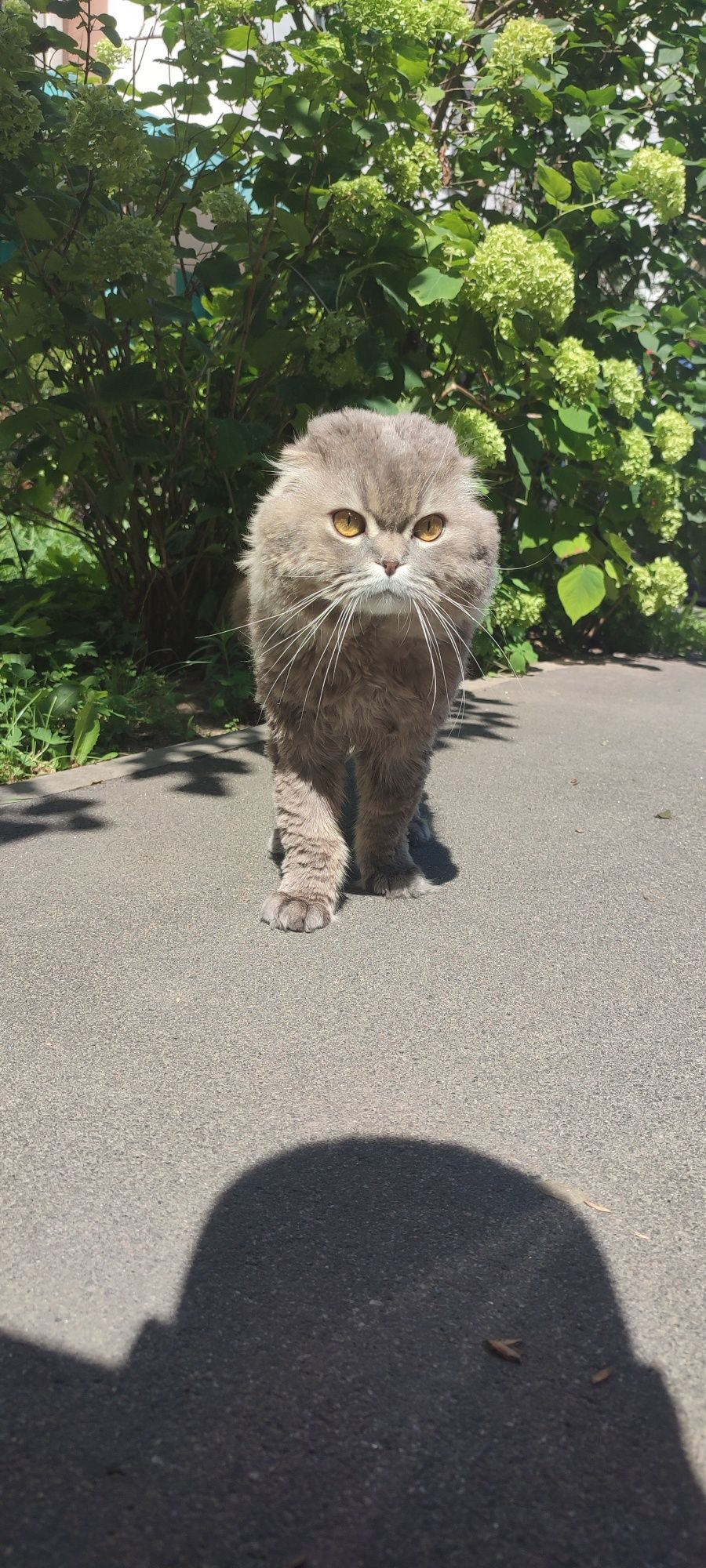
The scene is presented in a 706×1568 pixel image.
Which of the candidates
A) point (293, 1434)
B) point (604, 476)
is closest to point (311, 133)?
point (604, 476)

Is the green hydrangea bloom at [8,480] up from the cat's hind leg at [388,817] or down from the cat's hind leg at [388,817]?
up

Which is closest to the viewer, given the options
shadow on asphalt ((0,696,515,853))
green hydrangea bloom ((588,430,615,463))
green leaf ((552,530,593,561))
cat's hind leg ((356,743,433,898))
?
cat's hind leg ((356,743,433,898))

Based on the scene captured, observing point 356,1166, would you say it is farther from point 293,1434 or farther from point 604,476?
point 604,476

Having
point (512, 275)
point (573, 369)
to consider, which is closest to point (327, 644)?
point (512, 275)

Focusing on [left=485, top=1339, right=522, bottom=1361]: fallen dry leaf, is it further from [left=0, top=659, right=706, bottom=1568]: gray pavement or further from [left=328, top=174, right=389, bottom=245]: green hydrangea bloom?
[left=328, top=174, right=389, bottom=245]: green hydrangea bloom

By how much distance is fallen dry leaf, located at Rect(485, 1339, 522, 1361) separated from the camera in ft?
5.76

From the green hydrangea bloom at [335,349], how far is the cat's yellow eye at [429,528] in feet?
6.31

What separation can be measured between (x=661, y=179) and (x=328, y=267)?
2.12m

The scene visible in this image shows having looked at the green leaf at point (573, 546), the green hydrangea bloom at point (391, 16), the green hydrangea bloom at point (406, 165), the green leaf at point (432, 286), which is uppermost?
the green hydrangea bloom at point (391, 16)

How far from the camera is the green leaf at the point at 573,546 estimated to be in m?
6.75

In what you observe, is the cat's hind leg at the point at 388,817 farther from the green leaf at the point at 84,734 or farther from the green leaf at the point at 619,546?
the green leaf at the point at 619,546

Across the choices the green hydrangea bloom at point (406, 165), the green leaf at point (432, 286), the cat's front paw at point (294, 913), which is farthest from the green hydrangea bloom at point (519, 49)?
the cat's front paw at point (294, 913)

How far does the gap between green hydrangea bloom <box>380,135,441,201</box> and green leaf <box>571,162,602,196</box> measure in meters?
1.62

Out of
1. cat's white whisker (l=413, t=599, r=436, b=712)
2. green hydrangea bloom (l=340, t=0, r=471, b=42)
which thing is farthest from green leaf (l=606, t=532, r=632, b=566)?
cat's white whisker (l=413, t=599, r=436, b=712)
